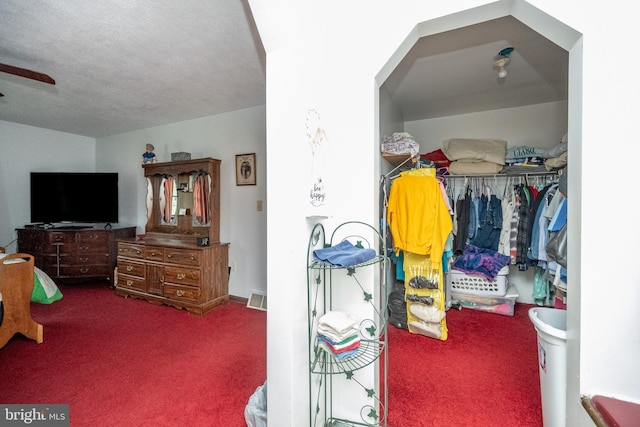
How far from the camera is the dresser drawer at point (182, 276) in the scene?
308 cm

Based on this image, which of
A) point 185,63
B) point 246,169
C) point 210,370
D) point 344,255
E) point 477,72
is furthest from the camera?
point 246,169

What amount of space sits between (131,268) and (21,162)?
2575 mm

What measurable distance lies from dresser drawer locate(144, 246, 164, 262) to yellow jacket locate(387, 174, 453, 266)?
2.73m

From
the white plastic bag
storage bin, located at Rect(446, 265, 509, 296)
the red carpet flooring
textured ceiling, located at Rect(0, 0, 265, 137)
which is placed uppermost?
textured ceiling, located at Rect(0, 0, 265, 137)

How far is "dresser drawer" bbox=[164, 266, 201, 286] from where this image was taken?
3.08 metres

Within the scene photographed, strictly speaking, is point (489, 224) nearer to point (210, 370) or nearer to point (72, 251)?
point (210, 370)

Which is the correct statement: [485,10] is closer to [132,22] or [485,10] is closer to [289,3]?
[289,3]

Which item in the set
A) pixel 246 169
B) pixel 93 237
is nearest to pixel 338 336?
pixel 246 169

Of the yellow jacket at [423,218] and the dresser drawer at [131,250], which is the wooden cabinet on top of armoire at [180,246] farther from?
the yellow jacket at [423,218]

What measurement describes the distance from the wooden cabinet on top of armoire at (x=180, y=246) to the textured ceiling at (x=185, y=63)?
841 mm

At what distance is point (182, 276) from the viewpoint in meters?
3.15

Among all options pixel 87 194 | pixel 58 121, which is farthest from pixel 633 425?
pixel 58 121

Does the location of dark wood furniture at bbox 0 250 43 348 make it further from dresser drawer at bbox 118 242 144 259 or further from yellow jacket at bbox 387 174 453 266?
yellow jacket at bbox 387 174 453 266

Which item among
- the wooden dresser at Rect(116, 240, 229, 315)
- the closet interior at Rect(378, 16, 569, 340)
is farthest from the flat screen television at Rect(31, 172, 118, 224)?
the closet interior at Rect(378, 16, 569, 340)
